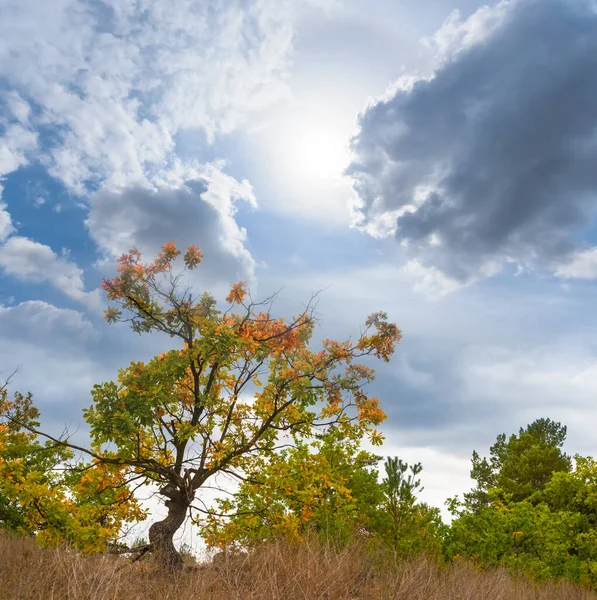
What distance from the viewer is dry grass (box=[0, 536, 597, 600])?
26.3 feet

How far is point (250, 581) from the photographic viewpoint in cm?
906

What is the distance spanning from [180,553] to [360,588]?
19.1 ft

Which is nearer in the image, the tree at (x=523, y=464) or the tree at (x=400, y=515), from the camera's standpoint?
the tree at (x=400, y=515)

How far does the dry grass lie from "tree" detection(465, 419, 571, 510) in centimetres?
2849

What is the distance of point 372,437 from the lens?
43.3 feet

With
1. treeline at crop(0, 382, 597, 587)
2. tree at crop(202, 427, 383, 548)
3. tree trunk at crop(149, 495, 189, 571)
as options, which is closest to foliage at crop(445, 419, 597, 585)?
treeline at crop(0, 382, 597, 587)

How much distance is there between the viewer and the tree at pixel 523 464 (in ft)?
125

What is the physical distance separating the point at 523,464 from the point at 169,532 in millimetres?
32720

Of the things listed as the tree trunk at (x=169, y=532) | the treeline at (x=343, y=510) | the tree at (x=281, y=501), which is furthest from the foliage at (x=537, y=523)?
the tree trunk at (x=169, y=532)

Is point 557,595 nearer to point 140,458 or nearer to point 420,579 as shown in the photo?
point 420,579

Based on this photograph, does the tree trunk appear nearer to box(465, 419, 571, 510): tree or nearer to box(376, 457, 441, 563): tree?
box(376, 457, 441, 563): tree

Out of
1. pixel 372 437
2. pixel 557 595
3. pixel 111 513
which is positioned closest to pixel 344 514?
pixel 557 595

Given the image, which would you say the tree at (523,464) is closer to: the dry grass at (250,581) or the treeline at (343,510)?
the treeline at (343,510)

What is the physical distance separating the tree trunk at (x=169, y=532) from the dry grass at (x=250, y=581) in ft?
5.44
